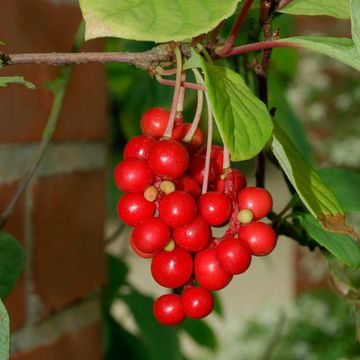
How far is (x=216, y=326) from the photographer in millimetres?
2445

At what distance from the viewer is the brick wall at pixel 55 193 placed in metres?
0.54

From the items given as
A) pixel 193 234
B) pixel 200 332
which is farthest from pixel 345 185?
pixel 200 332

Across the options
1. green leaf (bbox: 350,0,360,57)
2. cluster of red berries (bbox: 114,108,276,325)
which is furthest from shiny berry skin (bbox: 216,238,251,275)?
green leaf (bbox: 350,0,360,57)

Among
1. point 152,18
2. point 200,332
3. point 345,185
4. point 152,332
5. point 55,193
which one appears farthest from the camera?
point 200,332

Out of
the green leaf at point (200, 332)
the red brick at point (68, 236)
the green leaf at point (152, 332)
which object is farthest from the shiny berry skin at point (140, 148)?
the green leaf at point (200, 332)

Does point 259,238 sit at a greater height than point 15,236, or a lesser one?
greater

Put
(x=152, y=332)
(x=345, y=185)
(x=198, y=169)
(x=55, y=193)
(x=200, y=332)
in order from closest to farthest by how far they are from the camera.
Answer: (x=198, y=169)
(x=345, y=185)
(x=55, y=193)
(x=152, y=332)
(x=200, y=332)

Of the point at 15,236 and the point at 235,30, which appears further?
the point at 15,236

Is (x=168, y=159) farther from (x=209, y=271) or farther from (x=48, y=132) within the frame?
(x=48, y=132)

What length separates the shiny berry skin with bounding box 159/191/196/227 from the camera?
33 centimetres

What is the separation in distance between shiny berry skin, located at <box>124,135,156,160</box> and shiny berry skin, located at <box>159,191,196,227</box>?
3 centimetres

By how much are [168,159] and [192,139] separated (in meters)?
0.05

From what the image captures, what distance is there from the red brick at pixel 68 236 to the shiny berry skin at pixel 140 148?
0.23 m

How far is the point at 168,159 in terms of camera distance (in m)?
0.33
